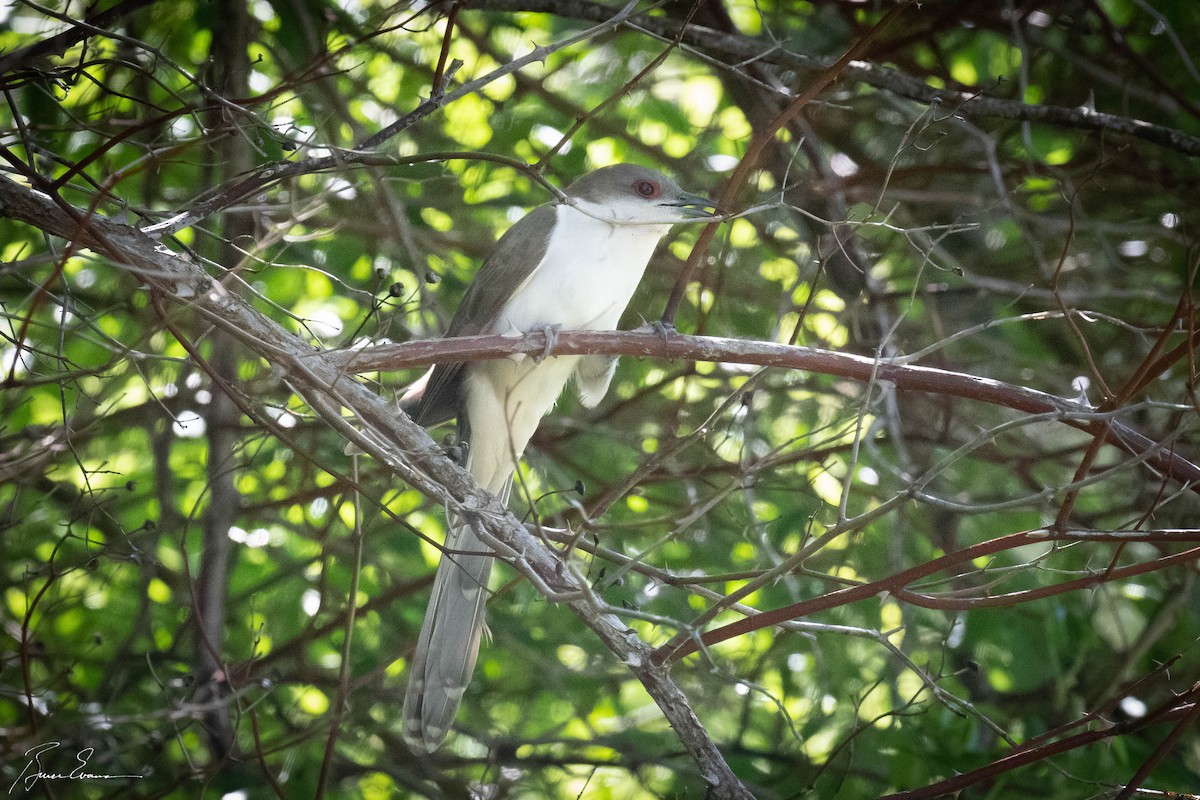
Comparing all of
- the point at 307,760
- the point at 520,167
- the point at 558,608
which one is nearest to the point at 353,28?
the point at 520,167

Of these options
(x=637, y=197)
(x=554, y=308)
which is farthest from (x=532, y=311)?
(x=637, y=197)

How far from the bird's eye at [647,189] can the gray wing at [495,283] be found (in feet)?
1.16

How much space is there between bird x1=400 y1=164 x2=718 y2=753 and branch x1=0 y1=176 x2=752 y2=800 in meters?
→ 0.74

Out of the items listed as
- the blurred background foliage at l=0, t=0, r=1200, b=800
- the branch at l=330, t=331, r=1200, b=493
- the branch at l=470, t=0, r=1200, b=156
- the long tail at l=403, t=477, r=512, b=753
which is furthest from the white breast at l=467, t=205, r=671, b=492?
the branch at l=330, t=331, r=1200, b=493

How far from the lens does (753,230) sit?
4738 millimetres

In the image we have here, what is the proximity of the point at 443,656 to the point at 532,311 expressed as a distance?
1202 millimetres

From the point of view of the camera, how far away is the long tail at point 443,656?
9.82ft

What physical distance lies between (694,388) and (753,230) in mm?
838

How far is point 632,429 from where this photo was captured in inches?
179

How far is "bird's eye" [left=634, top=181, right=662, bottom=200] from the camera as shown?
3.74 m

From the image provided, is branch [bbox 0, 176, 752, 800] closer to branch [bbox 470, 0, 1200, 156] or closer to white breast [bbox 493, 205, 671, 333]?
white breast [bbox 493, 205, 671, 333]

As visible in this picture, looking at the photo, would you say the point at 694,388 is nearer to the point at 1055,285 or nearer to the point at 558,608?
the point at 558,608

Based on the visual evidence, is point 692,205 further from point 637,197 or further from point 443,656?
point 443,656
